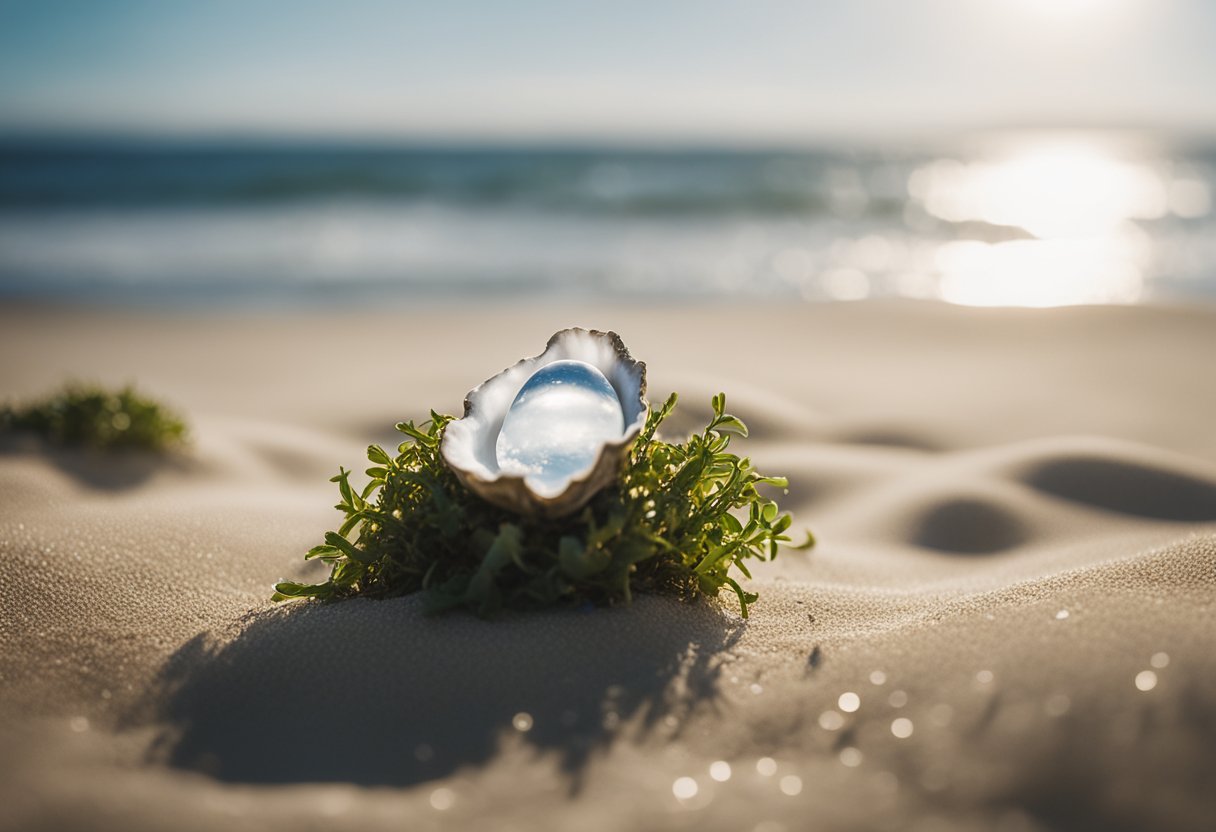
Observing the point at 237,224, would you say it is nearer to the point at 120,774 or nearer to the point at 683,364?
the point at 683,364

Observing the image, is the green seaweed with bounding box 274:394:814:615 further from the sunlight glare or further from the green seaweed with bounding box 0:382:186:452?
the sunlight glare

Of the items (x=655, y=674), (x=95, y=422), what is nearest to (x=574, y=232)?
(x=95, y=422)

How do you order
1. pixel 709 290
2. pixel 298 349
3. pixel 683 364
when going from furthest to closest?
pixel 709 290 < pixel 298 349 < pixel 683 364

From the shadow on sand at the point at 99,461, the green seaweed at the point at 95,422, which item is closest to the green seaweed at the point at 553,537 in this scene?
the shadow on sand at the point at 99,461

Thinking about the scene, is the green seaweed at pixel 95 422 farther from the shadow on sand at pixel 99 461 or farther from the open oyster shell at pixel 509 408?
the open oyster shell at pixel 509 408

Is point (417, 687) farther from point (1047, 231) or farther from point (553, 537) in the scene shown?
point (1047, 231)

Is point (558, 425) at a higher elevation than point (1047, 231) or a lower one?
lower

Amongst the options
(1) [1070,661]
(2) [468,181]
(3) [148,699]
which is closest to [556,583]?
(3) [148,699]
